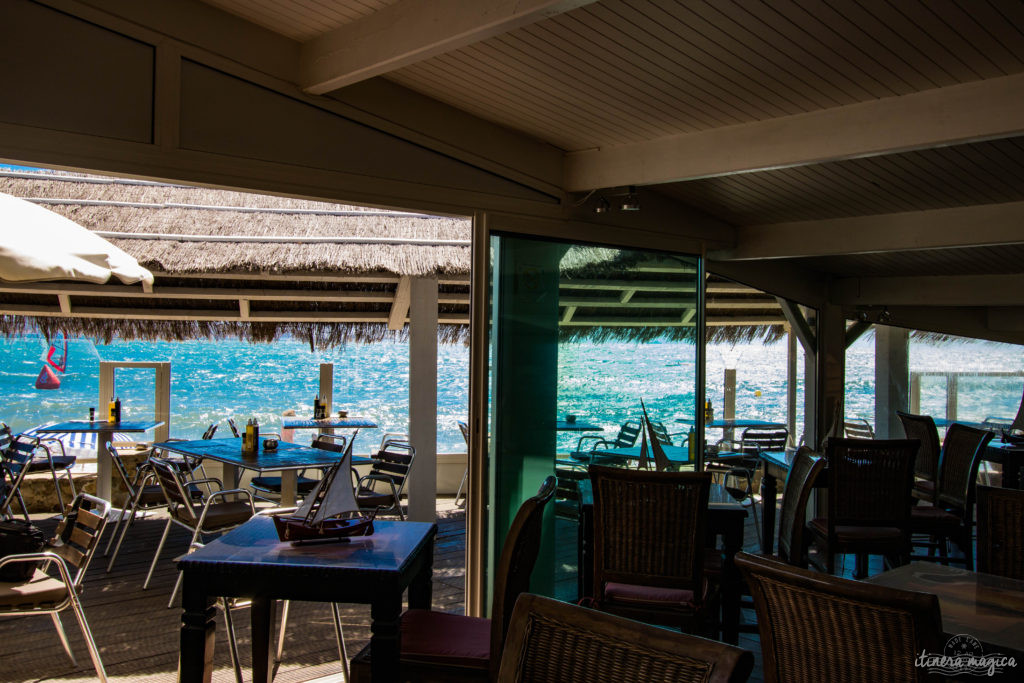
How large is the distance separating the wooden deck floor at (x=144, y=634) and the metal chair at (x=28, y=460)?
3.76ft

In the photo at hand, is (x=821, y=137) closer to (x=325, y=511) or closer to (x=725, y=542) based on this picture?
(x=725, y=542)

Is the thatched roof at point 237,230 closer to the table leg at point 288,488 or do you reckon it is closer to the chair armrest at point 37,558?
the table leg at point 288,488

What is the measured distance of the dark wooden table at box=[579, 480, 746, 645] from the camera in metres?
4.08

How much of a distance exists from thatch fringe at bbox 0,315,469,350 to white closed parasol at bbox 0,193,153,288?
Answer: 16.7 ft

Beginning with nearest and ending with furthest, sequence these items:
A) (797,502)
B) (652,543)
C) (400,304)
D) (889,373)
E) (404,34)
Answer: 1. (404,34)
2. (652,543)
3. (797,502)
4. (400,304)
5. (889,373)

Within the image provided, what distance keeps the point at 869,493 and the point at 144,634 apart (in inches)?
170

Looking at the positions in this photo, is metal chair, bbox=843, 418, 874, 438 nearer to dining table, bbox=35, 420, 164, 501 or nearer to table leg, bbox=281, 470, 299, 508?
table leg, bbox=281, 470, 299, 508

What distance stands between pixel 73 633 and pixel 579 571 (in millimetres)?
3004

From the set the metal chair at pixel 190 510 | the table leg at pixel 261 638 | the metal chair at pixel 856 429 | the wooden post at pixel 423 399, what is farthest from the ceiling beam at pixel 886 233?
the metal chair at pixel 856 429

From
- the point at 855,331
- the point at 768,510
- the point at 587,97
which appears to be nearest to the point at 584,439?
the point at 768,510

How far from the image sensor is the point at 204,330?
10664mm

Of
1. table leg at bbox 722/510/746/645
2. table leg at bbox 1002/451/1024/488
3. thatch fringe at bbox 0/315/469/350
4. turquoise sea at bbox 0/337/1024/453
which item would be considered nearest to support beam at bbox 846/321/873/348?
table leg at bbox 1002/451/1024/488

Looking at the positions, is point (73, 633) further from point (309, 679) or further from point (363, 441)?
point (363, 441)

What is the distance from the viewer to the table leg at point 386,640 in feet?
8.32
